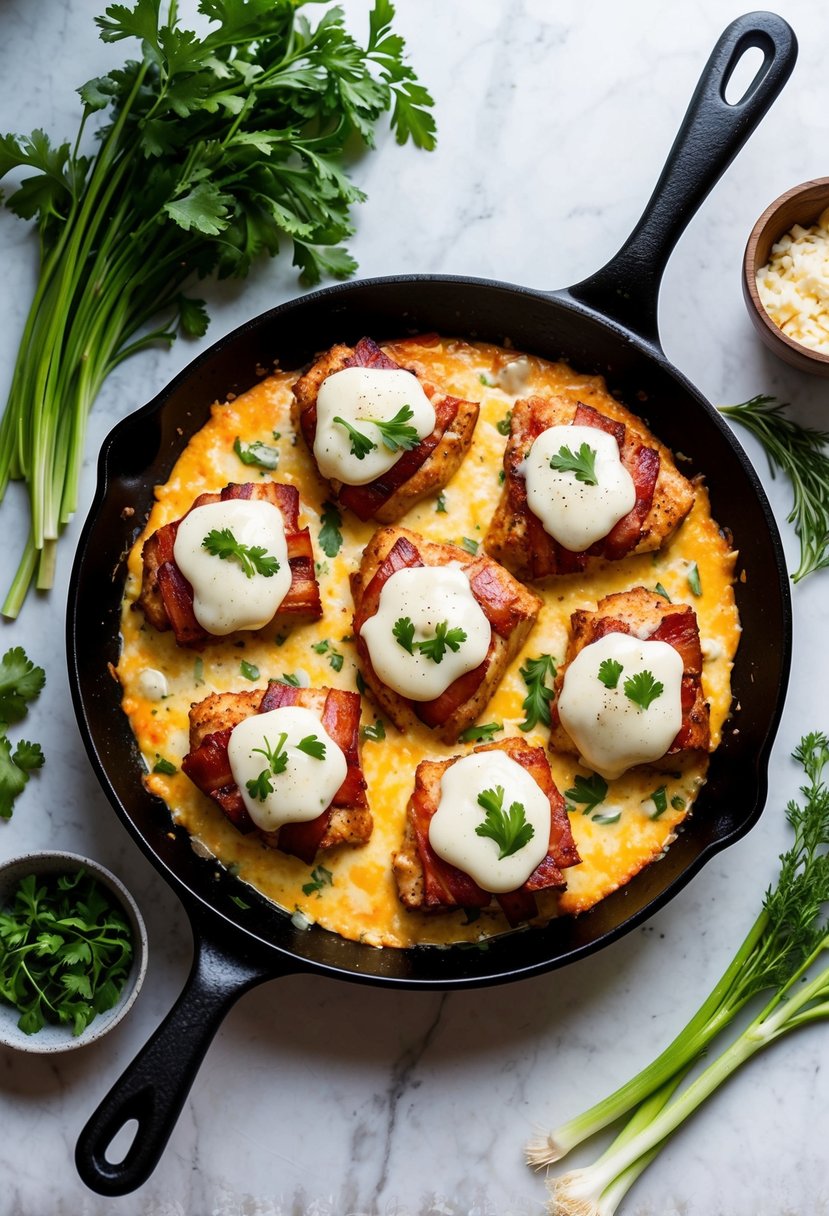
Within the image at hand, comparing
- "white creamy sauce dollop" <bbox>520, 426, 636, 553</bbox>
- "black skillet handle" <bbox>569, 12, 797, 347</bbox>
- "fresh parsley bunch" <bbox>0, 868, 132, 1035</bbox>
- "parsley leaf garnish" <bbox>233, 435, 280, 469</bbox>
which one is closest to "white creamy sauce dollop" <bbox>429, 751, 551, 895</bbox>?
"white creamy sauce dollop" <bbox>520, 426, 636, 553</bbox>

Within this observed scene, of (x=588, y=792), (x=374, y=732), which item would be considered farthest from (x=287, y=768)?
(x=588, y=792)

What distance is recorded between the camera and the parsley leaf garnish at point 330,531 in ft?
16.0

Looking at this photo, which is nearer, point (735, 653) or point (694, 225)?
point (735, 653)

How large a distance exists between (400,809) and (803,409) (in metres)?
2.46

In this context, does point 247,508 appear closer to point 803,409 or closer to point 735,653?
point 735,653

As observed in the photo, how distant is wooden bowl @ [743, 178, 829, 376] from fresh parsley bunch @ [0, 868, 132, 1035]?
3.49 m

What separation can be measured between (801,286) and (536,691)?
2027 millimetres

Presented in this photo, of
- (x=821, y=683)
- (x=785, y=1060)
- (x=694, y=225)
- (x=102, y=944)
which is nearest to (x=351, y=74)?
(x=694, y=225)

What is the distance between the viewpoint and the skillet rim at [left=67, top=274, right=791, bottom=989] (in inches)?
170

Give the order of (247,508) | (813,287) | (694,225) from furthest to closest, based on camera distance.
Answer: (694,225) → (813,287) → (247,508)

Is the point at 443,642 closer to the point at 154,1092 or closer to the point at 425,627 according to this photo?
the point at 425,627

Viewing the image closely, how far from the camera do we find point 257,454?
489cm

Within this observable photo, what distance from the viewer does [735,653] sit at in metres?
4.81

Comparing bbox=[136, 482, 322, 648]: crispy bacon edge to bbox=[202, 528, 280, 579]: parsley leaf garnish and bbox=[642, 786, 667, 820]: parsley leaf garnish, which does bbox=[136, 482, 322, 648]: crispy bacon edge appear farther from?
bbox=[642, 786, 667, 820]: parsley leaf garnish
